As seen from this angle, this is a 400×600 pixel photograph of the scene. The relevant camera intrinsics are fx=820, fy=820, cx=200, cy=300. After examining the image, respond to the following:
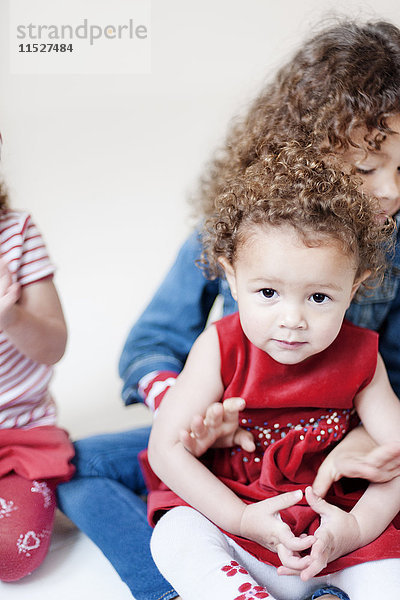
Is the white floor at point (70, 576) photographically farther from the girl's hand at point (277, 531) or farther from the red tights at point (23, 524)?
the girl's hand at point (277, 531)

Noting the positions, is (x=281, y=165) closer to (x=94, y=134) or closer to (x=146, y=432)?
(x=146, y=432)

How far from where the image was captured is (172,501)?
1.09 m

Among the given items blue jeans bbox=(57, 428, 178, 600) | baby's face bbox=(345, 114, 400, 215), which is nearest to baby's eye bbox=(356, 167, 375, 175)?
baby's face bbox=(345, 114, 400, 215)

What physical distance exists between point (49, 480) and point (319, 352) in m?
0.48

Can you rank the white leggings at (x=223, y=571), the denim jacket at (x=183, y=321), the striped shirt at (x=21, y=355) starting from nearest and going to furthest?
1. the white leggings at (x=223, y=571)
2. the striped shirt at (x=21, y=355)
3. the denim jacket at (x=183, y=321)

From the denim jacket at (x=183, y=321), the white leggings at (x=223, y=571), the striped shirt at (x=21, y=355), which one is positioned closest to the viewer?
the white leggings at (x=223, y=571)

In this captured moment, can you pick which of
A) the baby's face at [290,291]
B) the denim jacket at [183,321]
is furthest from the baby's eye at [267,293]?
the denim jacket at [183,321]

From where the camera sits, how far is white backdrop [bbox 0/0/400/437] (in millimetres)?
1752

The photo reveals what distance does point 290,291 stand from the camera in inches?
38.7

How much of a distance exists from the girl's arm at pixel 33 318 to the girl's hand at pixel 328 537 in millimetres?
448

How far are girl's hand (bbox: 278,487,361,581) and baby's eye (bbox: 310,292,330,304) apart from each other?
228mm

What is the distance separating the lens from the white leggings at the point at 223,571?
0.95 m

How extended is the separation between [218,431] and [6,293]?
0.34 meters

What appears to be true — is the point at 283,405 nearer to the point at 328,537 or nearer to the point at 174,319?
the point at 328,537
